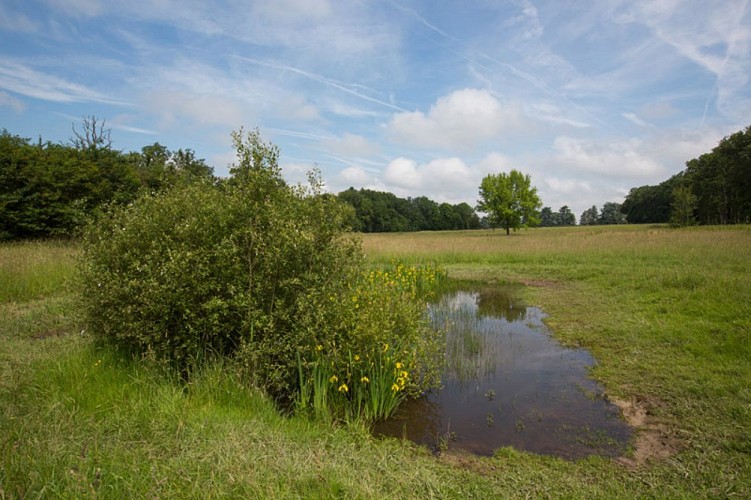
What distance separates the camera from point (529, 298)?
520 inches

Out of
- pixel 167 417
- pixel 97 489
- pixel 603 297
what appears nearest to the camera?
pixel 97 489

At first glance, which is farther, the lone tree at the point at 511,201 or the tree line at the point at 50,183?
the lone tree at the point at 511,201

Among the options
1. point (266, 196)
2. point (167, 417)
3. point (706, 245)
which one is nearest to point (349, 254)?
point (266, 196)

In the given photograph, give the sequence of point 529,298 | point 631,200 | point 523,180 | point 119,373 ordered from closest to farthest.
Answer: point 119,373 → point 529,298 → point 523,180 → point 631,200

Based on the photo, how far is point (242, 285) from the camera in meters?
5.50

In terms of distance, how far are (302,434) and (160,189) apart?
5.15 metres

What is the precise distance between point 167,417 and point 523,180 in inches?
2165

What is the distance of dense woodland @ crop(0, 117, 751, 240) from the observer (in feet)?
59.8

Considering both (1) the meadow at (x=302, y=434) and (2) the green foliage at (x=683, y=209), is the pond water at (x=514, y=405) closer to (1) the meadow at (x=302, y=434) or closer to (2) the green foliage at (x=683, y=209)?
(1) the meadow at (x=302, y=434)

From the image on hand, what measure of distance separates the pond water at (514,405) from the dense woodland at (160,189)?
10.9 feet

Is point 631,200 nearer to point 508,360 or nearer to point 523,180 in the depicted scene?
point 523,180

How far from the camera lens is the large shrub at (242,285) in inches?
205

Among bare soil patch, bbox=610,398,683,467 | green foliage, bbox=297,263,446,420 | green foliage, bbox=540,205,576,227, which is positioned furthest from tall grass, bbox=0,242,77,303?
green foliage, bbox=540,205,576,227

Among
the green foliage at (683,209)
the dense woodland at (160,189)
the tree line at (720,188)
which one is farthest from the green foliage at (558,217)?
the green foliage at (683,209)
